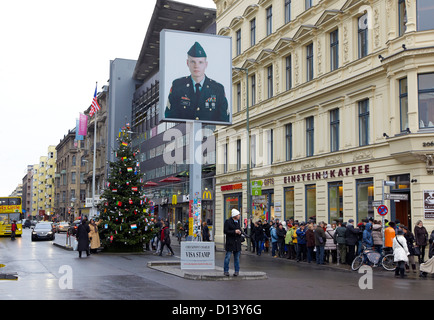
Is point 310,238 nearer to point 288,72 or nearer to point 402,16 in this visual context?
point 402,16

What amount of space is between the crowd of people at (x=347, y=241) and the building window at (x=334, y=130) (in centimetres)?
549

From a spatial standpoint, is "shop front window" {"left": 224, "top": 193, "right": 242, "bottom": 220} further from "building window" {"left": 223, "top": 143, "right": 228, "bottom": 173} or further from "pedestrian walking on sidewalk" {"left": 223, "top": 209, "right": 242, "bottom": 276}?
"pedestrian walking on sidewalk" {"left": 223, "top": 209, "right": 242, "bottom": 276}

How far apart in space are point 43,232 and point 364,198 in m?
→ 28.4

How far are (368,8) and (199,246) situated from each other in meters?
15.6

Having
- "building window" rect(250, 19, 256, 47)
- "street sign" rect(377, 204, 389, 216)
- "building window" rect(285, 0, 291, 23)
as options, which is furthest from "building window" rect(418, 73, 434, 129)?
"building window" rect(250, 19, 256, 47)

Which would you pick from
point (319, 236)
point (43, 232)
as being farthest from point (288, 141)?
point (43, 232)

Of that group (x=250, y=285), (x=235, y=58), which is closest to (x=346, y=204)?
(x=250, y=285)

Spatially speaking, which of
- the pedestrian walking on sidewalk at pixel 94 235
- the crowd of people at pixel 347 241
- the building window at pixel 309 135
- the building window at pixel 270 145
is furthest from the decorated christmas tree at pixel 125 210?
the building window at pixel 270 145

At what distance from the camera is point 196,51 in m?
21.0

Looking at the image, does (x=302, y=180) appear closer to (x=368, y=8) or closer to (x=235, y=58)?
(x=368, y=8)

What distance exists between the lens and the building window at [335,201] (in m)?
28.6

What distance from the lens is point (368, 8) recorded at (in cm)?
2659

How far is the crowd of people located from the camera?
63.6 feet

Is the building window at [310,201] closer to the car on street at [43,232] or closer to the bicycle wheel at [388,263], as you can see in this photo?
the bicycle wheel at [388,263]
